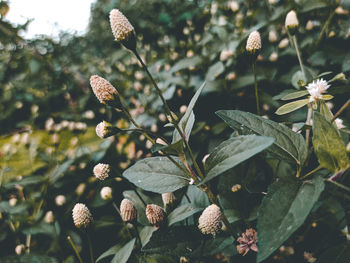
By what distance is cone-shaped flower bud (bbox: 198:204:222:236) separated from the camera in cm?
47

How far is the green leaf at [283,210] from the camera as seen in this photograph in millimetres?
332

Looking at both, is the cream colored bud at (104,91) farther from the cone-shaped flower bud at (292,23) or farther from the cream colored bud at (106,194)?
the cone-shaped flower bud at (292,23)

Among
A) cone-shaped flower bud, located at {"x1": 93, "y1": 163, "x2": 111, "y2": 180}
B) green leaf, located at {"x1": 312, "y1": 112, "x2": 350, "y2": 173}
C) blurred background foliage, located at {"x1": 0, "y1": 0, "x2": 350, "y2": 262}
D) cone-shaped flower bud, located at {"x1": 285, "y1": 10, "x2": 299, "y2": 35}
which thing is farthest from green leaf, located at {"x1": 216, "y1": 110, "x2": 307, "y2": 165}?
cone-shaped flower bud, located at {"x1": 285, "y1": 10, "x2": 299, "y2": 35}

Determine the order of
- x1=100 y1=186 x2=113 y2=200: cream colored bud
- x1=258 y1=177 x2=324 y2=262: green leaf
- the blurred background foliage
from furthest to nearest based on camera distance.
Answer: the blurred background foliage
x1=100 y1=186 x2=113 y2=200: cream colored bud
x1=258 y1=177 x2=324 y2=262: green leaf

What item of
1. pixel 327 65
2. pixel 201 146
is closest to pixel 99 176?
pixel 201 146

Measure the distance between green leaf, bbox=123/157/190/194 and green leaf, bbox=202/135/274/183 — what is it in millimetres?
65

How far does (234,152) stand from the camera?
1.40 feet

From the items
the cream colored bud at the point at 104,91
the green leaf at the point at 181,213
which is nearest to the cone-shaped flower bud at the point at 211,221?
the green leaf at the point at 181,213

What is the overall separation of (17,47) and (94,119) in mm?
722

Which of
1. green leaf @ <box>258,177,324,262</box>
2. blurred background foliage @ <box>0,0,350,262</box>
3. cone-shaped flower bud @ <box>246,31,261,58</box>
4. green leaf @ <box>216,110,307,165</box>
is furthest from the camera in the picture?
blurred background foliage @ <box>0,0,350,262</box>

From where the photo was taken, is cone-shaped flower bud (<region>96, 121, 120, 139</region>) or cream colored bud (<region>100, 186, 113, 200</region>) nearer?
cone-shaped flower bud (<region>96, 121, 120, 139</region>)

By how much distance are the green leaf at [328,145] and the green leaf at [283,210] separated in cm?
4

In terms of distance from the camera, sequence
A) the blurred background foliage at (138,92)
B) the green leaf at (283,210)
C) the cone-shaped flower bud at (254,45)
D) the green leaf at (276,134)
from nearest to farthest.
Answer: the green leaf at (283,210)
the green leaf at (276,134)
the cone-shaped flower bud at (254,45)
the blurred background foliage at (138,92)

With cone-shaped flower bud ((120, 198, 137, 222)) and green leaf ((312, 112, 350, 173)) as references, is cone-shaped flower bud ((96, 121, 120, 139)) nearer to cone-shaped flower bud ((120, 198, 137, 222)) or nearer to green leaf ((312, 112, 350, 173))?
cone-shaped flower bud ((120, 198, 137, 222))
